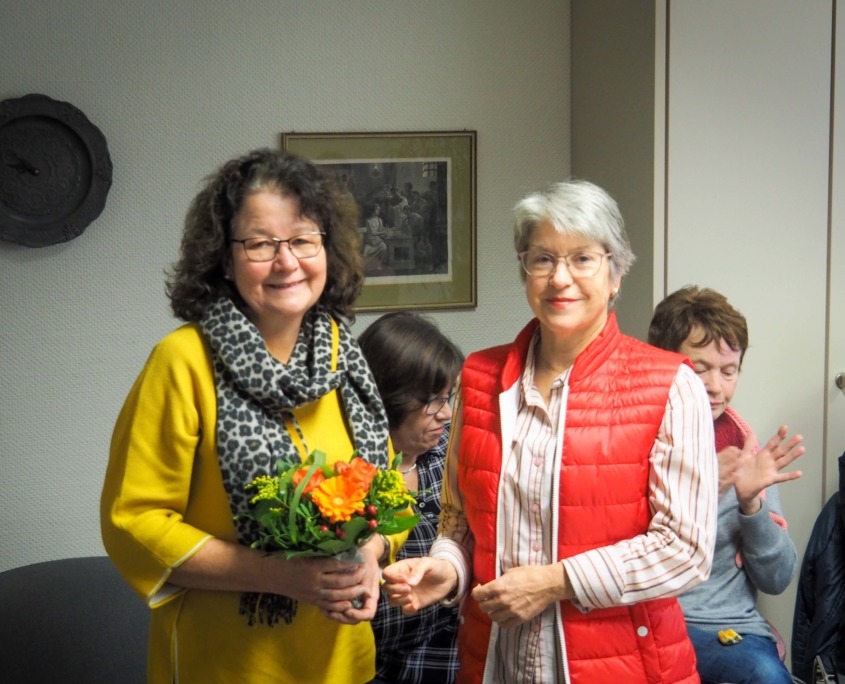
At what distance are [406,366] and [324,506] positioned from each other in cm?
72

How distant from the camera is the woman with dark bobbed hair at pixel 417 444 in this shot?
77.6 inches

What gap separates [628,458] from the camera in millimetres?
1624

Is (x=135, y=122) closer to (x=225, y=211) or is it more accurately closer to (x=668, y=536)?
(x=225, y=211)

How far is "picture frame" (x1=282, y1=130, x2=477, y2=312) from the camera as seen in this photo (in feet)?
10.6

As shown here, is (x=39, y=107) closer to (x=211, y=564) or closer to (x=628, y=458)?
(x=211, y=564)

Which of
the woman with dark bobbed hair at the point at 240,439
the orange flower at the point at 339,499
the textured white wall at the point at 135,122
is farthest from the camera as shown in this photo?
the textured white wall at the point at 135,122

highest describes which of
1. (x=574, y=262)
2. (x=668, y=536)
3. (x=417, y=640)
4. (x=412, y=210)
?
(x=412, y=210)

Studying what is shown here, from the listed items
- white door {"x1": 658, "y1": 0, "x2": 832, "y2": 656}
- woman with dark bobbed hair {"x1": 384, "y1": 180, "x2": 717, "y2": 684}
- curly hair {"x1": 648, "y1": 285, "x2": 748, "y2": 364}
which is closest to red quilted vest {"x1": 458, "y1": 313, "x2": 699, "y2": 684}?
woman with dark bobbed hair {"x1": 384, "y1": 180, "x2": 717, "y2": 684}

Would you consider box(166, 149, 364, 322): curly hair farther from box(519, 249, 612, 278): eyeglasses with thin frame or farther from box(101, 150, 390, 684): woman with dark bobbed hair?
box(519, 249, 612, 278): eyeglasses with thin frame

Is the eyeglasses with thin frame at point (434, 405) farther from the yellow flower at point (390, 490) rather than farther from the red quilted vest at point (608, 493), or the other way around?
A: the yellow flower at point (390, 490)

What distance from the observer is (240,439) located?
5.14 feet

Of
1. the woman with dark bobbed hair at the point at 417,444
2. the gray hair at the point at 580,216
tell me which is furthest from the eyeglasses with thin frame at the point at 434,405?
the gray hair at the point at 580,216

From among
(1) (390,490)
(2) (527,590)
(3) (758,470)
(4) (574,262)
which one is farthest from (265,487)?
(3) (758,470)

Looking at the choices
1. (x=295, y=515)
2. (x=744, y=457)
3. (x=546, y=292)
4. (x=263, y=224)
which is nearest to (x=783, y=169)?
(x=744, y=457)
